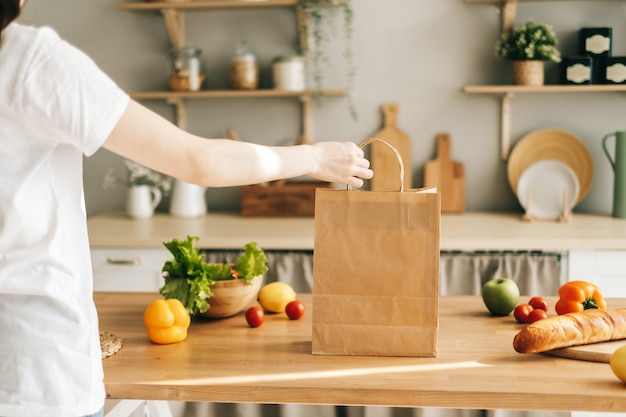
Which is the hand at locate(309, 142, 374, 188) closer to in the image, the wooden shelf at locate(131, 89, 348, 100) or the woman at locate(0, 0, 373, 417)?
the woman at locate(0, 0, 373, 417)

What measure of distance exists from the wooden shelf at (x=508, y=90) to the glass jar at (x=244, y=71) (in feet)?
3.19

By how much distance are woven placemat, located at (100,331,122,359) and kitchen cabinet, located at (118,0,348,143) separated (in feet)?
6.41

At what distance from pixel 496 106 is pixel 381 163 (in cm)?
60

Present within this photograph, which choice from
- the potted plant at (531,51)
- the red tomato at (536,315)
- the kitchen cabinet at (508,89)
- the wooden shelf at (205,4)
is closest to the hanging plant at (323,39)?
the wooden shelf at (205,4)

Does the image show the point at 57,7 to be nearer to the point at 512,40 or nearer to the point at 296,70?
the point at 296,70

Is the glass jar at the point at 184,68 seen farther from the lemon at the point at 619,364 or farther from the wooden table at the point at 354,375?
the lemon at the point at 619,364

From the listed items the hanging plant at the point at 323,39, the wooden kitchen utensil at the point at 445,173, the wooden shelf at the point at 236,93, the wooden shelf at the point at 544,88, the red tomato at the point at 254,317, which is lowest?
the red tomato at the point at 254,317

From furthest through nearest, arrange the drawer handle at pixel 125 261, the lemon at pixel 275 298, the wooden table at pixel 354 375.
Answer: the drawer handle at pixel 125 261
the lemon at pixel 275 298
the wooden table at pixel 354 375

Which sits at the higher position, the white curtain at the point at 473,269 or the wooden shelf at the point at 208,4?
the wooden shelf at the point at 208,4

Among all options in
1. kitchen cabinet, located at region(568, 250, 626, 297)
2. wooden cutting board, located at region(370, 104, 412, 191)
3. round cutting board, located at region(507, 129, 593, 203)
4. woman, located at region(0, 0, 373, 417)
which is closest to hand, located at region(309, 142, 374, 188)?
woman, located at region(0, 0, 373, 417)

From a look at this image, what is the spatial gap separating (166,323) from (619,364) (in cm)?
91

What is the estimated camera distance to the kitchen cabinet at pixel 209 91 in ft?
11.1

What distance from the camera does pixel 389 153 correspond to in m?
3.58

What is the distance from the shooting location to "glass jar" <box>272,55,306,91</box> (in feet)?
11.3
